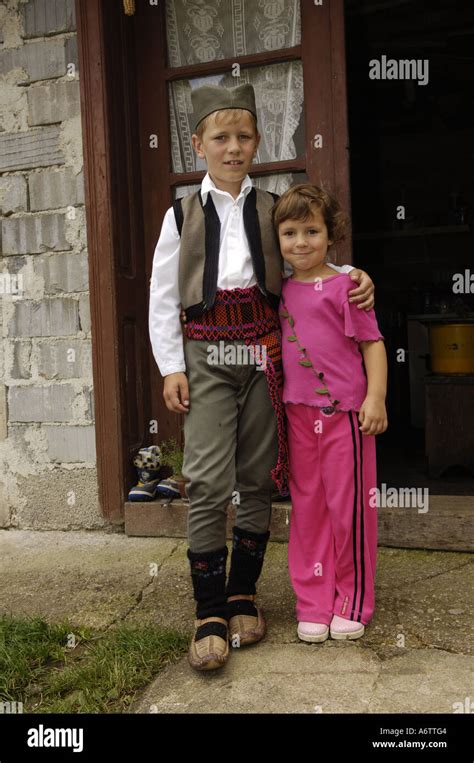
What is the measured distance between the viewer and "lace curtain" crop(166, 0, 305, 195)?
336cm

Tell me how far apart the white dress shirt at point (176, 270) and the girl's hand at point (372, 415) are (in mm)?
527

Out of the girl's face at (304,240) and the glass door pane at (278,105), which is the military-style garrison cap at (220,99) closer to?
the girl's face at (304,240)

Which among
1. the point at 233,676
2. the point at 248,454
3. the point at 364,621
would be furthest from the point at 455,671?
the point at 248,454

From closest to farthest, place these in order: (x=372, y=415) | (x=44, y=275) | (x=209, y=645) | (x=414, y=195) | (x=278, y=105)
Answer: (x=209, y=645)
(x=372, y=415)
(x=278, y=105)
(x=44, y=275)
(x=414, y=195)

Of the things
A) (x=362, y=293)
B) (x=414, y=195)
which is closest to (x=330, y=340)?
(x=362, y=293)

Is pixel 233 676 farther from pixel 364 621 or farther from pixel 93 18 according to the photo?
pixel 93 18

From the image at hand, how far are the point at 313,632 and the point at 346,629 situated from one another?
0.35 feet

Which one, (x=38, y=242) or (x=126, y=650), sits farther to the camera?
(x=38, y=242)

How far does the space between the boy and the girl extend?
0.06 metres

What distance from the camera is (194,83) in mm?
3514

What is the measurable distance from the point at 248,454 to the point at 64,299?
1.62m

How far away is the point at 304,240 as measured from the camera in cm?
221

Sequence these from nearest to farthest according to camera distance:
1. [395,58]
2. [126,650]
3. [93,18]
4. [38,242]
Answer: [126,650] → [93,18] → [38,242] → [395,58]

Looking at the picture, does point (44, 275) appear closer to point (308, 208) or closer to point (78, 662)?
point (308, 208)
